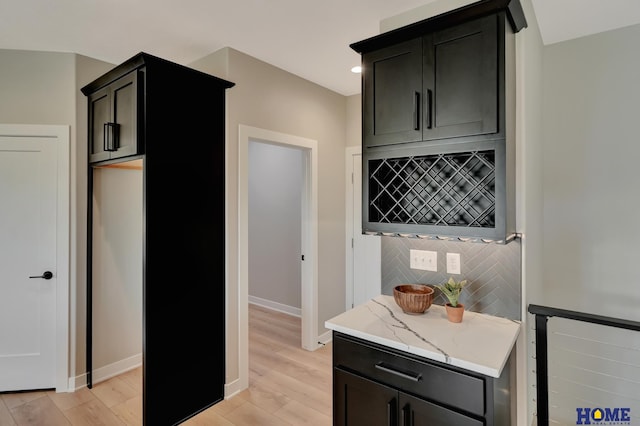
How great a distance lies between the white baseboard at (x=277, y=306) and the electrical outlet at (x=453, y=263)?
2.90m

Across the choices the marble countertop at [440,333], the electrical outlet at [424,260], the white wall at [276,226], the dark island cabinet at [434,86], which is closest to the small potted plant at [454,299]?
the marble countertop at [440,333]

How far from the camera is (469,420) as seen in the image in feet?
4.78

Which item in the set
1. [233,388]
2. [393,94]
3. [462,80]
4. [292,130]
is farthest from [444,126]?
[233,388]

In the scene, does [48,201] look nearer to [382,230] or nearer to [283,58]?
[283,58]

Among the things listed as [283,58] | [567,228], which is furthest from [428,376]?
[283,58]

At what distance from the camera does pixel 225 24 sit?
2.41 metres

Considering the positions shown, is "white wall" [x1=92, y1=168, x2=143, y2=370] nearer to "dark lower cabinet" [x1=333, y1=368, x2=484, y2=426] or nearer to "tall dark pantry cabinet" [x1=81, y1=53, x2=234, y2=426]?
"tall dark pantry cabinet" [x1=81, y1=53, x2=234, y2=426]

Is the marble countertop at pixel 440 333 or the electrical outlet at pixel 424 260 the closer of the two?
the marble countertop at pixel 440 333

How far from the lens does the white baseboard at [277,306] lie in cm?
468

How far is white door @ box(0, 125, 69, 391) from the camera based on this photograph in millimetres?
2746

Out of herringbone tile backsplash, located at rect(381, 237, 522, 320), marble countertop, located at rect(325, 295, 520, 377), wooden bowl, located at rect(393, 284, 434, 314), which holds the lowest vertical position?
marble countertop, located at rect(325, 295, 520, 377)

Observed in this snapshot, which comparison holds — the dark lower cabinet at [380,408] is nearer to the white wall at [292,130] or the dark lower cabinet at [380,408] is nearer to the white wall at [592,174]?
the white wall at [292,130]
